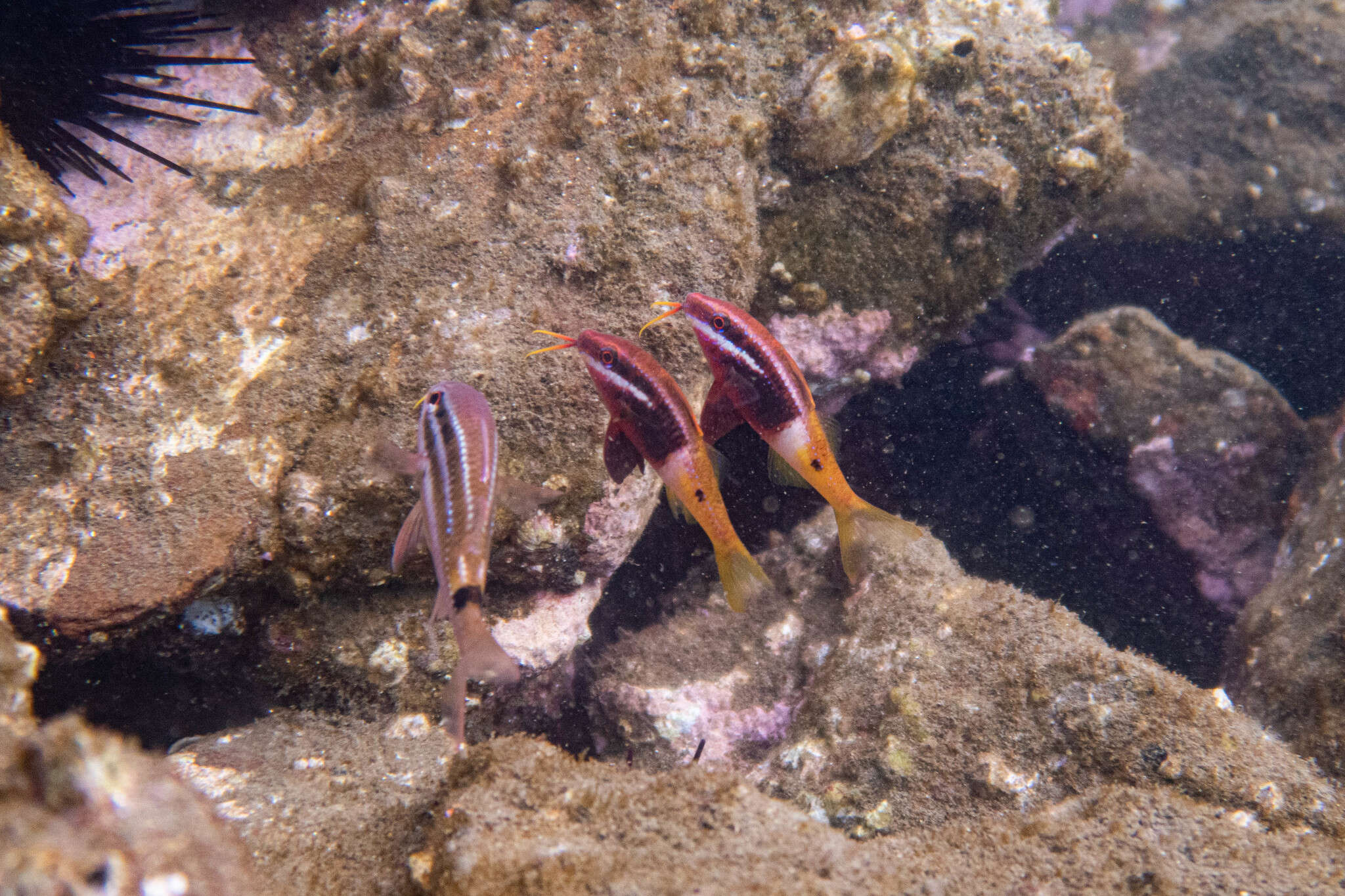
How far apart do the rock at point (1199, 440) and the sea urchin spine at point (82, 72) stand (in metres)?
6.15

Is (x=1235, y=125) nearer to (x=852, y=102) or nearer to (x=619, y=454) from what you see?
(x=852, y=102)

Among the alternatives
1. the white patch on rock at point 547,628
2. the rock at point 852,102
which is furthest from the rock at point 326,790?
the rock at point 852,102

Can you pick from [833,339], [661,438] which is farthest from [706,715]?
[833,339]

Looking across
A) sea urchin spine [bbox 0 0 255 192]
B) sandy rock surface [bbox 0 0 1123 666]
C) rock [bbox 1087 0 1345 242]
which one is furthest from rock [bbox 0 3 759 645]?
rock [bbox 1087 0 1345 242]

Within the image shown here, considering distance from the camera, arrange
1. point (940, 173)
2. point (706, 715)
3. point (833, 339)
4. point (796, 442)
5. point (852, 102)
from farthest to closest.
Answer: point (833, 339) → point (940, 173) → point (706, 715) → point (852, 102) → point (796, 442)

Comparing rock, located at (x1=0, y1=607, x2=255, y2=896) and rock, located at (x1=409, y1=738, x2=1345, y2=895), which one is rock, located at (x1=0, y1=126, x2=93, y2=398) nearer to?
→ rock, located at (x1=0, y1=607, x2=255, y2=896)

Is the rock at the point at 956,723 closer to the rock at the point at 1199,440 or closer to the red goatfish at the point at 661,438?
the red goatfish at the point at 661,438

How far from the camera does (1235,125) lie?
6980 millimetres

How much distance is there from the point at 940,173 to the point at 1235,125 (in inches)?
227

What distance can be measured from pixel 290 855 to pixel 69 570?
4.92 feet

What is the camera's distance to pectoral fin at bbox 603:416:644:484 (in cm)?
257

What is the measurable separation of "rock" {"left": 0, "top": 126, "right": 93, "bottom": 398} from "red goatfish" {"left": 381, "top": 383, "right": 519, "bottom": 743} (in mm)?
1906

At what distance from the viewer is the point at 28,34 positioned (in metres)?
3.04

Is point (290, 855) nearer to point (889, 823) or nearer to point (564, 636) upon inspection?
point (564, 636)
